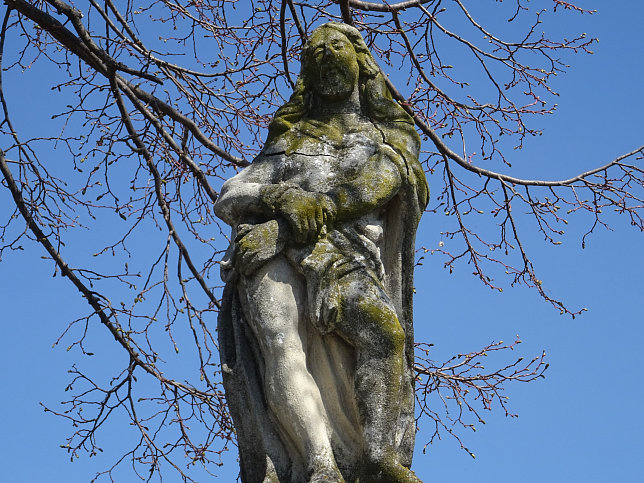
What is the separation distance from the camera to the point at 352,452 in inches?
248

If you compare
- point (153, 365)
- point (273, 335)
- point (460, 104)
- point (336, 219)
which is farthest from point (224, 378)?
point (460, 104)

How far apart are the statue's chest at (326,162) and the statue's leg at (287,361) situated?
485mm

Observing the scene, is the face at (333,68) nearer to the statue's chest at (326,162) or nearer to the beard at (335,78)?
the beard at (335,78)

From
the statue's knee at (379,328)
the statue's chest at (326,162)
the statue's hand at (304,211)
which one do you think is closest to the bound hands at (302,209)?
the statue's hand at (304,211)

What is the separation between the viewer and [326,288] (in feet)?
21.1

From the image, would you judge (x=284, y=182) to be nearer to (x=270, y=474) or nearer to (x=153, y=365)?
(x=270, y=474)

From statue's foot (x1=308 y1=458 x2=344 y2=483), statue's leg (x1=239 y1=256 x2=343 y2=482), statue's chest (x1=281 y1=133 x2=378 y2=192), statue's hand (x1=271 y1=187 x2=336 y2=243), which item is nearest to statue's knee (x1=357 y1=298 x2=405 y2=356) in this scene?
statue's leg (x1=239 y1=256 x2=343 y2=482)

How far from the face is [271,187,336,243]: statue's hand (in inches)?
26.7

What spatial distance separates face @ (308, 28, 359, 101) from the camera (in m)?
6.97

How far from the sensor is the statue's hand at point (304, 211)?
21.3ft

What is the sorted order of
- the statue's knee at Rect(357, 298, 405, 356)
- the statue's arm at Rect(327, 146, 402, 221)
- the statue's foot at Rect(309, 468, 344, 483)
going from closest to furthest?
the statue's foot at Rect(309, 468, 344, 483) → the statue's knee at Rect(357, 298, 405, 356) → the statue's arm at Rect(327, 146, 402, 221)

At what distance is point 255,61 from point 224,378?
3975mm

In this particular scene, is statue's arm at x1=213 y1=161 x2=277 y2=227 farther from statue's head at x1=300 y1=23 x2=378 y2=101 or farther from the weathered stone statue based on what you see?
statue's head at x1=300 y1=23 x2=378 y2=101

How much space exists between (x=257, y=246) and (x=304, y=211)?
291 millimetres
